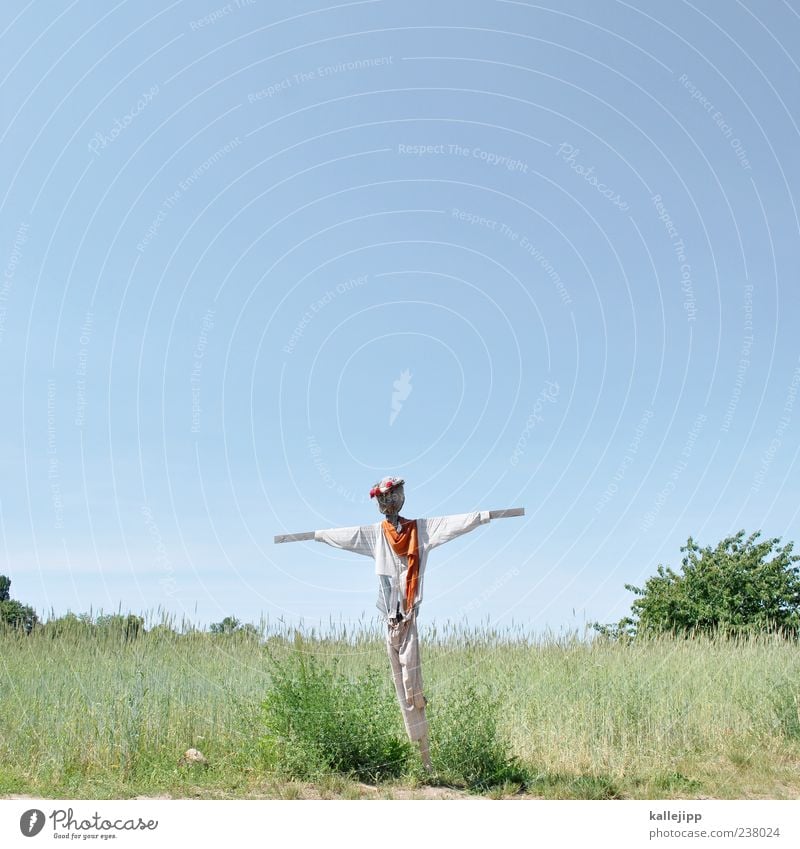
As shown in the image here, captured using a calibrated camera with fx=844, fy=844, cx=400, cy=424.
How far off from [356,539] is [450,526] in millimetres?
1012

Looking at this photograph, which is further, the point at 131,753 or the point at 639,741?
the point at 639,741

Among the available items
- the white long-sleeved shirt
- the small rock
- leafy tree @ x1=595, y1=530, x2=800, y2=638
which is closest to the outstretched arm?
the white long-sleeved shirt

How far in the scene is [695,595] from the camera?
3166 cm

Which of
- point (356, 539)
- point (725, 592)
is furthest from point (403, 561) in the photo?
point (725, 592)

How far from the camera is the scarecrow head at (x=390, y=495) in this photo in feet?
28.2

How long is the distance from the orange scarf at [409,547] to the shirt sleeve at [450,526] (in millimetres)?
152

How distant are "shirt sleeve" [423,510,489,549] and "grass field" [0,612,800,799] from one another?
1.74 meters

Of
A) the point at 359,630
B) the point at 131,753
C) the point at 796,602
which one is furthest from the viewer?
the point at 796,602

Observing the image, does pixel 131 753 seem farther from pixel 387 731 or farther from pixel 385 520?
pixel 385 520

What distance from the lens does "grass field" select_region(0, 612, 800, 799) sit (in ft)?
28.2
